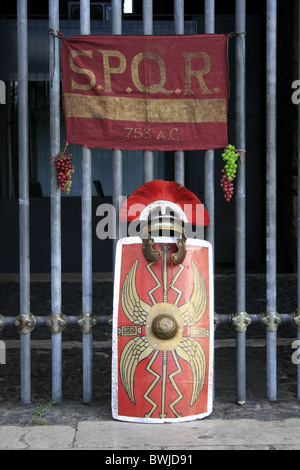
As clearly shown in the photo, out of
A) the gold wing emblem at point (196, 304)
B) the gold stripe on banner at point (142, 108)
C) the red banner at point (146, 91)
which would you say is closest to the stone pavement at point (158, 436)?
the gold wing emblem at point (196, 304)

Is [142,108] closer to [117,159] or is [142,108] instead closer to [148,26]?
[117,159]

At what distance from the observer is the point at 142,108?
137 inches

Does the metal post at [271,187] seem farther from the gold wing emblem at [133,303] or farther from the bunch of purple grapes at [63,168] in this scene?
the bunch of purple grapes at [63,168]

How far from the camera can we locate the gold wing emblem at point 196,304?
10.8 feet

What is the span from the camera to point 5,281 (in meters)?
8.02

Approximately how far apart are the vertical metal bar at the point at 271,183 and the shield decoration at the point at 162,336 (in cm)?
39

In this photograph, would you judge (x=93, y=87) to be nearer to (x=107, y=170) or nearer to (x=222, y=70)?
(x=222, y=70)

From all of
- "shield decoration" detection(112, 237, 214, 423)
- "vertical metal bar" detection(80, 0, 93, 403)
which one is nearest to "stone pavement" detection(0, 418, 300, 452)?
"shield decoration" detection(112, 237, 214, 423)

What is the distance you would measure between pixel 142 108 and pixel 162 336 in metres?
1.21

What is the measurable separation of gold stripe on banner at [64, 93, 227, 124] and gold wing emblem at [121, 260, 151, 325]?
0.80 meters

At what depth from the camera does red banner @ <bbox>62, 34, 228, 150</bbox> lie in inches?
136
